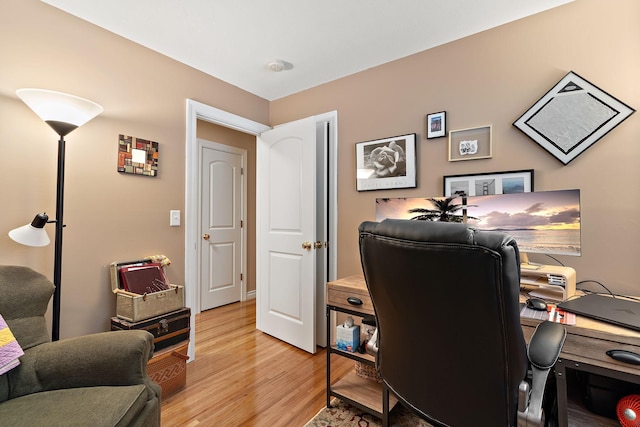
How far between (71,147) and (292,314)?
207cm

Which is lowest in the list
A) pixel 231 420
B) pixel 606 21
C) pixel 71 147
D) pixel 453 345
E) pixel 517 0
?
pixel 231 420

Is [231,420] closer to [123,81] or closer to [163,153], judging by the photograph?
[163,153]

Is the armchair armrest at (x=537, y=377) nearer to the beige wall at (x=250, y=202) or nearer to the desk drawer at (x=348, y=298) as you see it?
the desk drawer at (x=348, y=298)

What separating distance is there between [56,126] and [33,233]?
22.9 inches

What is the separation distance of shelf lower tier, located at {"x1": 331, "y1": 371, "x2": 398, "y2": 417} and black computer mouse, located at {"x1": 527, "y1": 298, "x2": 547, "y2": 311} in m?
0.88

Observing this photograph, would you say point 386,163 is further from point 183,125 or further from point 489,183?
point 183,125

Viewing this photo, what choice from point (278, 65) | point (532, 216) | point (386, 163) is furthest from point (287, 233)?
point (532, 216)

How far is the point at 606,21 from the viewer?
5.43 feet

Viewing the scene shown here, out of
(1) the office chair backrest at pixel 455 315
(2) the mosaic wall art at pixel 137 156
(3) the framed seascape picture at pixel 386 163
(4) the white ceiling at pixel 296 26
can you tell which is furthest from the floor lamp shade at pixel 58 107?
(3) the framed seascape picture at pixel 386 163

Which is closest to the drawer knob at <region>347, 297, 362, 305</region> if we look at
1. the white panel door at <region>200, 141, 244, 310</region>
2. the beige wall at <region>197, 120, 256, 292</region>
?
the white panel door at <region>200, 141, 244, 310</region>

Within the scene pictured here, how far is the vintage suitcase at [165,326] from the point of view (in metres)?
1.90

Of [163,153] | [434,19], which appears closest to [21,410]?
[163,153]

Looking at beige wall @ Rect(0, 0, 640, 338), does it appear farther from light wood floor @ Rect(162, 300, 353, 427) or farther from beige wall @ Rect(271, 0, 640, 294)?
light wood floor @ Rect(162, 300, 353, 427)

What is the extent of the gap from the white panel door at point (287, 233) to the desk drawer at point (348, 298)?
0.63 m
